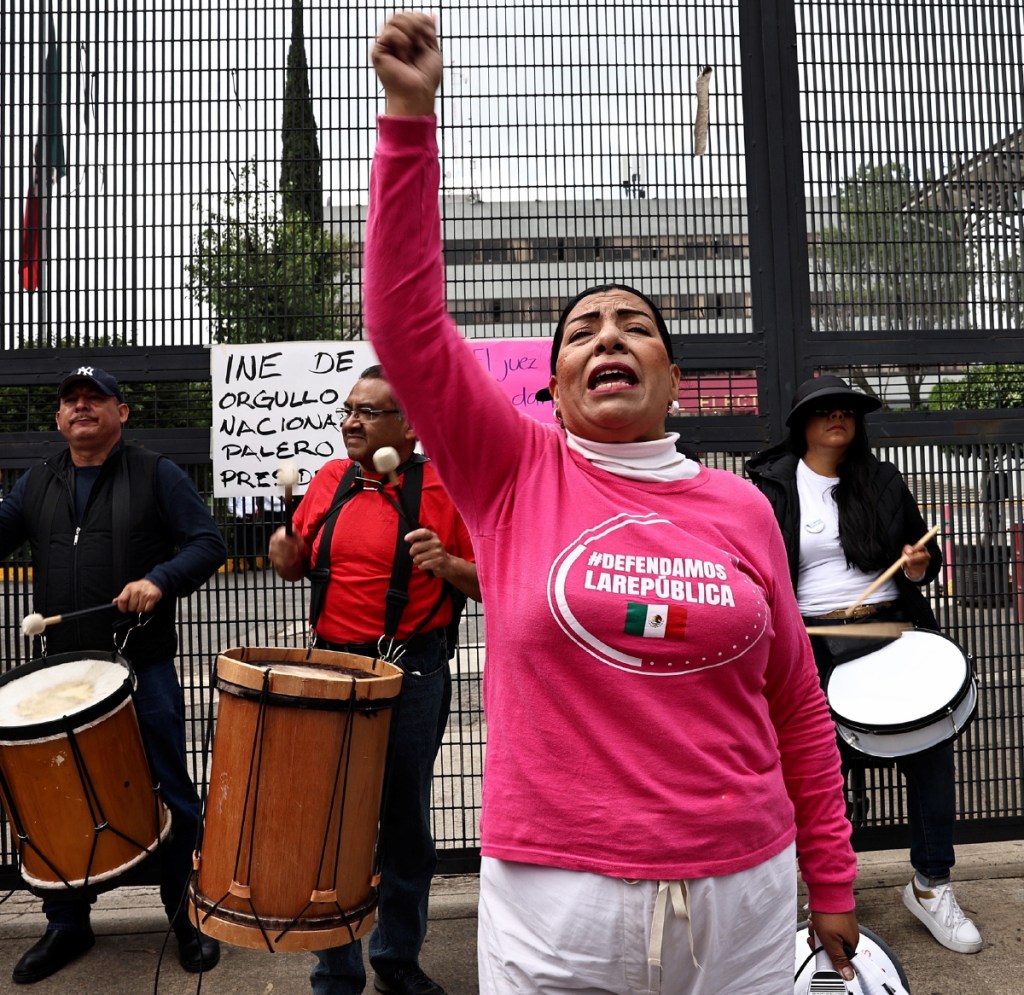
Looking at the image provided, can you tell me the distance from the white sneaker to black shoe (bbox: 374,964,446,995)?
1950 mm

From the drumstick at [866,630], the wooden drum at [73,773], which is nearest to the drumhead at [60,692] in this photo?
the wooden drum at [73,773]

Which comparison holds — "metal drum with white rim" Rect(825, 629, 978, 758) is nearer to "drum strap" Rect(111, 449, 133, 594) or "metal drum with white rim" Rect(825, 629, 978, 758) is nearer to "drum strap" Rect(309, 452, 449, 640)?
"drum strap" Rect(309, 452, 449, 640)

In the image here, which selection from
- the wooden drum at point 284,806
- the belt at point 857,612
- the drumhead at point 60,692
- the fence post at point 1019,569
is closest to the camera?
the wooden drum at point 284,806

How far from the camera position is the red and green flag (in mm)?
4262

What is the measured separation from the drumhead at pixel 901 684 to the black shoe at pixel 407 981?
174 centimetres

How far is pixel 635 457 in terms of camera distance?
1755 mm

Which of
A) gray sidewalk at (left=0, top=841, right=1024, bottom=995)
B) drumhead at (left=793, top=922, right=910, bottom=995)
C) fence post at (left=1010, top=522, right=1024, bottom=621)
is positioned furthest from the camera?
fence post at (left=1010, top=522, right=1024, bottom=621)

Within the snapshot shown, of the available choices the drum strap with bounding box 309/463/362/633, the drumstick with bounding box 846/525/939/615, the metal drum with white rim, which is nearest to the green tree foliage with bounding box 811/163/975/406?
the drumstick with bounding box 846/525/939/615

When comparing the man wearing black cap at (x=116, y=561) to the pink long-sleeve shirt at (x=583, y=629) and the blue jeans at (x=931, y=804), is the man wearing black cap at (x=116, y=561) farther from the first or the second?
the blue jeans at (x=931, y=804)

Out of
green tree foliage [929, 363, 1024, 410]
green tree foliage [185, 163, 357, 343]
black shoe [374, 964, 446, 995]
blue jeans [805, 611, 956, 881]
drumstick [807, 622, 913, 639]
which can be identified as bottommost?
black shoe [374, 964, 446, 995]

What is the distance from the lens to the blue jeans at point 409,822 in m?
3.37

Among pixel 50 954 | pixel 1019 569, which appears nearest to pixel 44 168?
pixel 50 954

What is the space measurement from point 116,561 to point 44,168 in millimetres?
1855

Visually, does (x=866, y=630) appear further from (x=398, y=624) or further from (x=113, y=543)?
(x=113, y=543)
